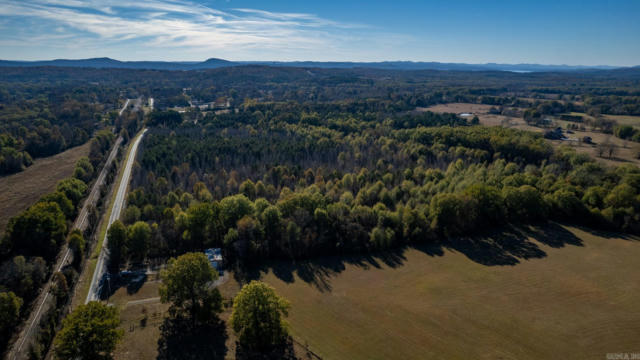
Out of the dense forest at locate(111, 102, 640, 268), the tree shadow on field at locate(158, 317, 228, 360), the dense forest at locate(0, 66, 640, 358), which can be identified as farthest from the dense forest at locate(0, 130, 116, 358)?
the tree shadow on field at locate(158, 317, 228, 360)

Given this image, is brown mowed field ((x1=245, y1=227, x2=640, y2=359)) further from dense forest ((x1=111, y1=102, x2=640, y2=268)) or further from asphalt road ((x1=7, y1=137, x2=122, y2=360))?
asphalt road ((x1=7, y1=137, x2=122, y2=360))

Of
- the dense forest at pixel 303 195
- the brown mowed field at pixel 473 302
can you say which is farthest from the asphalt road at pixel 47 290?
the brown mowed field at pixel 473 302

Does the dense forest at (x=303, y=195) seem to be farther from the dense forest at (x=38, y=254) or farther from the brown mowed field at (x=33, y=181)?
the brown mowed field at (x=33, y=181)

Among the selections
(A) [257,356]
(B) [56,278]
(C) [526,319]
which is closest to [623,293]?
(C) [526,319]

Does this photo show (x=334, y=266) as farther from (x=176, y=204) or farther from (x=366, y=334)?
(x=176, y=204)

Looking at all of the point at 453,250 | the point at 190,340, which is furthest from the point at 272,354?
the point at 453,250
